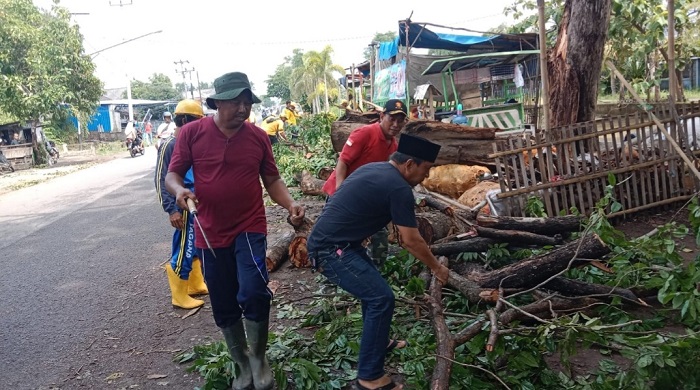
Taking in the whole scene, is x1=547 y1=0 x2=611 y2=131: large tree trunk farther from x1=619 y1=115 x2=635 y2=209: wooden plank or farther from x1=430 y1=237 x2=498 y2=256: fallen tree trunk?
x1=430 y1=237 x2=498 y2=256: fallen tree trunk

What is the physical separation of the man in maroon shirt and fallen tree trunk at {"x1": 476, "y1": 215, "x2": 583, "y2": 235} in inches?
98.5

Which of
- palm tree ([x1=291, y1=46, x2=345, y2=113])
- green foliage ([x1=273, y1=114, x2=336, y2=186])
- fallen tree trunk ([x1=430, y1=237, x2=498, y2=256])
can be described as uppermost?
palm tree ([x1=291, y1=46, x2=345, y2=113])

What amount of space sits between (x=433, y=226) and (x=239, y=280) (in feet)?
9.09

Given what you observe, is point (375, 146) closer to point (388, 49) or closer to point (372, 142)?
point (372, 142)

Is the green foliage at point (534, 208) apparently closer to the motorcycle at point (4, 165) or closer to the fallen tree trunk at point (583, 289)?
the fallen tree trunk at point (583, 289)

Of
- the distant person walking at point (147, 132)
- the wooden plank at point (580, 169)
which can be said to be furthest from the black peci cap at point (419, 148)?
the distant person walking at point (147, 132)

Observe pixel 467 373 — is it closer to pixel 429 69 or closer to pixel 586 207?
pixel 586 207

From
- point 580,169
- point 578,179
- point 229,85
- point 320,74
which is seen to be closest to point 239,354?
point 229,85

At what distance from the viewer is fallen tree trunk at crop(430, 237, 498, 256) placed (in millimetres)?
5172

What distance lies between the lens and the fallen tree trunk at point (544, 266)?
4469mm

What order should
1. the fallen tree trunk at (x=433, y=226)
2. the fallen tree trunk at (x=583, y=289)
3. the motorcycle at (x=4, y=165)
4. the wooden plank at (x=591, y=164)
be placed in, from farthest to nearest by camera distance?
the motorcycle at (x=4, y=165) → the wooden plank at (x=591, y=164) → the fallen tree trunk at (x=433, y=226) → the fallen tree trunk at (x=583, y=289)

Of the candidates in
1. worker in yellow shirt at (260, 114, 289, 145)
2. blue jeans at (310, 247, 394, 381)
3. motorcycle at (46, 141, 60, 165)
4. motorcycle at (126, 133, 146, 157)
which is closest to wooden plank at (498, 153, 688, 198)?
blue jeans at (310, 247, 394, 381)

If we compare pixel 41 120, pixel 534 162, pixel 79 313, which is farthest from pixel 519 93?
pixel 41 120

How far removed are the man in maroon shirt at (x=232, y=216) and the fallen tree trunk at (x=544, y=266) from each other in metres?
1.96
